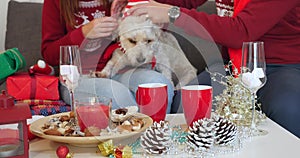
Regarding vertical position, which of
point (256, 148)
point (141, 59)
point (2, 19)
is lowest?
point (256, 148)

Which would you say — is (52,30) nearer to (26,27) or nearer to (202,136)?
(26,27)

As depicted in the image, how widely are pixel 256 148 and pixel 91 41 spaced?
0.87 m

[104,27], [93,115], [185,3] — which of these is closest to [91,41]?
[104,27]

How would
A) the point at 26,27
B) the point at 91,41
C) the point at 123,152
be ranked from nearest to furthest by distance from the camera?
the point at 123,152, the point at 91,41, the point at 26,27

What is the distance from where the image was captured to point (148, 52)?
1418 millimetres

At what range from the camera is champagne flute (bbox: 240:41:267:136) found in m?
1.01

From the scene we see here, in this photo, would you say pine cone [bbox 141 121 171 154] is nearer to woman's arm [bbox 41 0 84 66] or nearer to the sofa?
woman's arm [bbox 41 0 84 66]

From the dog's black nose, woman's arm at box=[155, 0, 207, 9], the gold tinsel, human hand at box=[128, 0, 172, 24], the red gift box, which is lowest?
the red gift box

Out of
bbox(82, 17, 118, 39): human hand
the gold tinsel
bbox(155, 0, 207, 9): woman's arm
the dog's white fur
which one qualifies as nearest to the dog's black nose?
the dog's white fur

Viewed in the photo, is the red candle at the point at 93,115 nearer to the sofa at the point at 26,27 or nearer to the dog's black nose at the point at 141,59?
the dog's black nose at the point at 141,59

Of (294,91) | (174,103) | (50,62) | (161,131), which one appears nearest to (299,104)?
(294,91)

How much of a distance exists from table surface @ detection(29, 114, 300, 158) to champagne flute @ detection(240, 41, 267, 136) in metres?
0.05

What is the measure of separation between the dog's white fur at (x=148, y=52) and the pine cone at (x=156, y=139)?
1.60 ft

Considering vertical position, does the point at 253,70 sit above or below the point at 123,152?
above
